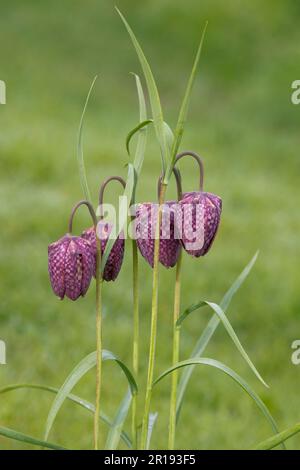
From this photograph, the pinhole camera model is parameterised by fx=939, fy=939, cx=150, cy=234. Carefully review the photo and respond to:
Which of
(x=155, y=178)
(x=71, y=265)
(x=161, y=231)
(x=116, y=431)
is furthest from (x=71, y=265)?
(x=155, y=178)

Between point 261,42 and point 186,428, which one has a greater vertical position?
point 261,42

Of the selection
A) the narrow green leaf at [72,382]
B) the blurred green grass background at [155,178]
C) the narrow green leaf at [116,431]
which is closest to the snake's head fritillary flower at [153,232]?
the narrow green leaf at [72,382]

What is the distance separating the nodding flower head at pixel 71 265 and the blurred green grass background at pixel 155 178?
3.22 ft

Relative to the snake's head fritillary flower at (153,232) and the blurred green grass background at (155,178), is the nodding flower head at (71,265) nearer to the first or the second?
the snake's head fritillary flower at (153,232)

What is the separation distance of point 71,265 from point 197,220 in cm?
14

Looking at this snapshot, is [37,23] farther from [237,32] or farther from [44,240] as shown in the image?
[44,240]

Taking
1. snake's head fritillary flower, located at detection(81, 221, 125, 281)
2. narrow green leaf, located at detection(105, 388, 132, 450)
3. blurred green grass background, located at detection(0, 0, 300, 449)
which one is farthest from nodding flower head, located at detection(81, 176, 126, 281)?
blurred green grass background, located at detection(0, 0, 300, 449)

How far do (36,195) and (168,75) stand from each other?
2.29 metres

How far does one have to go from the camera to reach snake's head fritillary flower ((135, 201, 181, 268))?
38.5 inches

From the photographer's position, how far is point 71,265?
99 cm

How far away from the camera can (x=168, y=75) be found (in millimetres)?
5480

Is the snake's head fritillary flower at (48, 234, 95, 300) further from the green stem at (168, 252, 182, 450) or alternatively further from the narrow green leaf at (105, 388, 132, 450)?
the narrow green leaf at (105, 388, 132, 450)

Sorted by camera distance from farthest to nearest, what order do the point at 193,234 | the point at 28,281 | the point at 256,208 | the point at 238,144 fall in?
1. the point at 238,144
2. the point at 256,208
3. the point at 28,281
4. the point at 193,234
